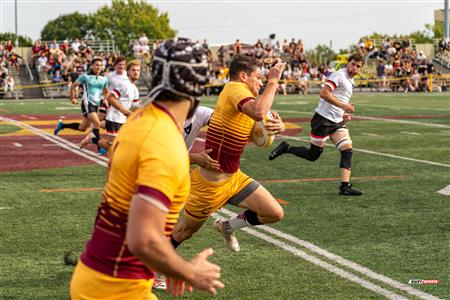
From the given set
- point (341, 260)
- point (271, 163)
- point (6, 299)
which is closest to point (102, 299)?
point (6, 299)

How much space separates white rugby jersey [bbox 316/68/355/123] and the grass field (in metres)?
1.08

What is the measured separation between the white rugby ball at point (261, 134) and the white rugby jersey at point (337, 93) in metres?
5.32

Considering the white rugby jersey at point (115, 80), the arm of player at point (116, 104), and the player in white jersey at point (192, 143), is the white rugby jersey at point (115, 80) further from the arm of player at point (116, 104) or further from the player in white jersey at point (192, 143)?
the player in white jersey at point (192, 143)

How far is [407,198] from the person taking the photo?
37.7 ft

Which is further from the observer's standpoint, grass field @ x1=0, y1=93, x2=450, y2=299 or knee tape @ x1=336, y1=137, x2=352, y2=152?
knee tape @ x1=336, y1=137, x2=352, y2=152

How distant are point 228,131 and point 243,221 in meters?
0.83

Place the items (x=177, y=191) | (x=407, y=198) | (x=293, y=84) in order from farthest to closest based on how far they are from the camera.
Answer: (x=293, y=84), (x=407, y=198), (x=177, y=191)

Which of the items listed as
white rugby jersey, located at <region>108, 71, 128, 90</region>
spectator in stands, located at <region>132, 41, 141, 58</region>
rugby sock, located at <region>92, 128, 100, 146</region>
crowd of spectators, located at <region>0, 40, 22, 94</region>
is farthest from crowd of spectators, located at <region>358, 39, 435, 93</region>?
white rugby jersey, located at <region>108, 71, 128, 90</region>

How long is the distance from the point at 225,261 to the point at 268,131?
1379mm

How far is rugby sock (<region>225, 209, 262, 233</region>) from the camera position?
753 cm

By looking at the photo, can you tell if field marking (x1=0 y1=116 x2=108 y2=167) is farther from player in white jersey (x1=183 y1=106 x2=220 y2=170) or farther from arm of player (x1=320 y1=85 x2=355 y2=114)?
player in white jersey (x1=183 y1=106 x2=220 y2=170)

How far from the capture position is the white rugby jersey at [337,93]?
12.7 metres

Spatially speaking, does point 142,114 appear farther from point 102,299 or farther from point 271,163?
point 271,163
